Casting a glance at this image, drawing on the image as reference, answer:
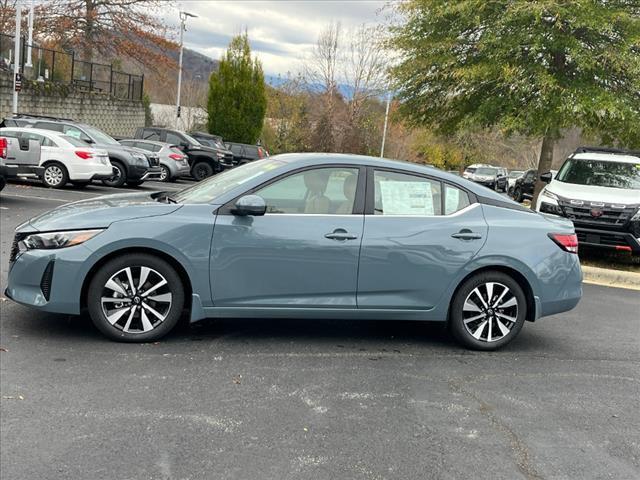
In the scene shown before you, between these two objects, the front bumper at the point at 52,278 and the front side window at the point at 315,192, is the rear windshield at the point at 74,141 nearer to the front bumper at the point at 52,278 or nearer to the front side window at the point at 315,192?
the front bumper at the point at 52,278

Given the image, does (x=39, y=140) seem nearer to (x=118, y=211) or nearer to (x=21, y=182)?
(x=21, y=182)

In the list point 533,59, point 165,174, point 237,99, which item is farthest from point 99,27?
point 533,59

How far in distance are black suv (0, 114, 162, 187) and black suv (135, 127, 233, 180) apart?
19.6 ft

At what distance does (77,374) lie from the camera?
4430 millimetres

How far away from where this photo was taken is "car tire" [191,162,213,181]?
25297 mm

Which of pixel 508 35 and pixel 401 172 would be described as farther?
pixel 508 35

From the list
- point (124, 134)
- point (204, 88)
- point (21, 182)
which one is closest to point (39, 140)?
point (21, 182)

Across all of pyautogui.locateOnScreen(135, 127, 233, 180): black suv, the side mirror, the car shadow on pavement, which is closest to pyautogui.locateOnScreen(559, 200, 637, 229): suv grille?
the car shadow on pavement

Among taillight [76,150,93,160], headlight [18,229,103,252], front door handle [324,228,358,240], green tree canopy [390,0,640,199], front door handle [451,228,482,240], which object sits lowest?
headlight [18,229,103,252]

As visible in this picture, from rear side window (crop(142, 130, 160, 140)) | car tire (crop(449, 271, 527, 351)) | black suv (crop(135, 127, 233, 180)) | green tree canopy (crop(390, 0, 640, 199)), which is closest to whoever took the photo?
car tire (crop(449, 271, 527, 351))

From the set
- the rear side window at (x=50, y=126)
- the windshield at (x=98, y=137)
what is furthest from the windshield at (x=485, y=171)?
the rear side window at (x=50, y=126)

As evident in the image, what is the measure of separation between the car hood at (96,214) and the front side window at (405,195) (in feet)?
5.23

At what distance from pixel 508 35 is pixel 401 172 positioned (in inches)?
334

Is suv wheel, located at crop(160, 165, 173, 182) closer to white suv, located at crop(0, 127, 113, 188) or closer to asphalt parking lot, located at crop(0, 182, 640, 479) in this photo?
white suv, located at crop(0, 127, 113, 188)
